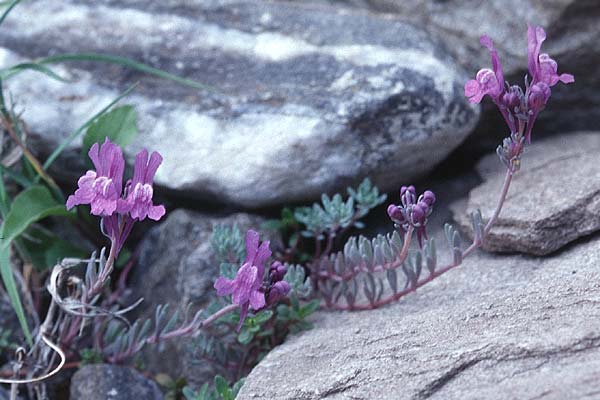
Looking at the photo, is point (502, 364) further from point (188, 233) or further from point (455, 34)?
point (455, 34)

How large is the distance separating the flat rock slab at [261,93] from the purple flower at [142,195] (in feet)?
2.13

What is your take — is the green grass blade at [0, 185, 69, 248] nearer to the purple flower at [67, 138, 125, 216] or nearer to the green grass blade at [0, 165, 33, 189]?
the green grass blade at [0, 165, 33, 189]

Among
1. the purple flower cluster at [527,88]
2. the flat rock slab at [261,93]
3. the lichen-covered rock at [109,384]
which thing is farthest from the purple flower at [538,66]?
the lichen-covered rock at [109,384]

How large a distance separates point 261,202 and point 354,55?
522 millimetres

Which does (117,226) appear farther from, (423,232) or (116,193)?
(423,232)

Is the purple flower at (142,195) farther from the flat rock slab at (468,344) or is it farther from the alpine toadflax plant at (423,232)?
the alpine toadflax plant at (423,232)

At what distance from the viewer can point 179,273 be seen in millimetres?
2285

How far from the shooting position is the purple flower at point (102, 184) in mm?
1601

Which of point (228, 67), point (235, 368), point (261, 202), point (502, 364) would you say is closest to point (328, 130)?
point (261, 202)

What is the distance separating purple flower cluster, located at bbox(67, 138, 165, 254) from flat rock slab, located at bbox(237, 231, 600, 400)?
412 mm

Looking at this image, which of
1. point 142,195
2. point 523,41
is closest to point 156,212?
point 142,195

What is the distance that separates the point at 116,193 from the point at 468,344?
2.33 feet

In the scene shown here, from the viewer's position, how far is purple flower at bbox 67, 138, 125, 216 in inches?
63.0

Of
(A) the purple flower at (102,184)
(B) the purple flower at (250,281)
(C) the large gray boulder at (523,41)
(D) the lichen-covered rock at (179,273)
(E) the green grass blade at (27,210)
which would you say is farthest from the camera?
(C) the large gray boulder at (523,41)
